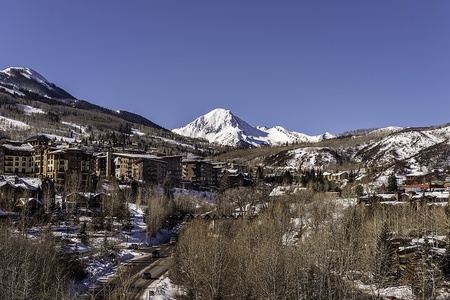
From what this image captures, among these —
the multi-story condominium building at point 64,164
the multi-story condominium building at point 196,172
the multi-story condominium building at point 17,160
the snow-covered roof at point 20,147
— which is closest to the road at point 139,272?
the multi-story condominium building at point 64,164

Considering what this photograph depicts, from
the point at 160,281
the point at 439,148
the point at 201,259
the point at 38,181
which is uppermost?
the point at 439,148

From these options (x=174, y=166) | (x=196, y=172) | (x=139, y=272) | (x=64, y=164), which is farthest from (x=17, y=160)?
(x=139, y=272)

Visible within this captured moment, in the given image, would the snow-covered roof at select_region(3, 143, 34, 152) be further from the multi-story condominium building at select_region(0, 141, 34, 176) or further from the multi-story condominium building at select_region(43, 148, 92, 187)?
the multi-story condominium building at select_region(43, 148, 92, 187)

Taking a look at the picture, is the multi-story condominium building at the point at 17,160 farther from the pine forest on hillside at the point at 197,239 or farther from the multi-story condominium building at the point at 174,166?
the multi-story condominium building at the point at 174,166

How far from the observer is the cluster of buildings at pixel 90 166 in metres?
86.9

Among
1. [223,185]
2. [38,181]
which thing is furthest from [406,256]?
[223,185]

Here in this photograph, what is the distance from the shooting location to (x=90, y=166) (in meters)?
96.9

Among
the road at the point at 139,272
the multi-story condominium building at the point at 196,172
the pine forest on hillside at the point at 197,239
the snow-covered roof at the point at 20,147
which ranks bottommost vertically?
the road at the point at 139,272

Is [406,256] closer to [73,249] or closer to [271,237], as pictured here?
[271,237]

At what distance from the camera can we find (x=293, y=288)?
98.2ft

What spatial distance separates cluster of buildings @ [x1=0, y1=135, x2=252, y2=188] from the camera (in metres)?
86.9

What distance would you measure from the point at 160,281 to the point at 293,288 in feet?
43.9

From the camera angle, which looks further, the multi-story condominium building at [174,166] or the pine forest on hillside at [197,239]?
the multi-story condominium building at [174,166]

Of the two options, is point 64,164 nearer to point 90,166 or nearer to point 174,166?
point 90,166
